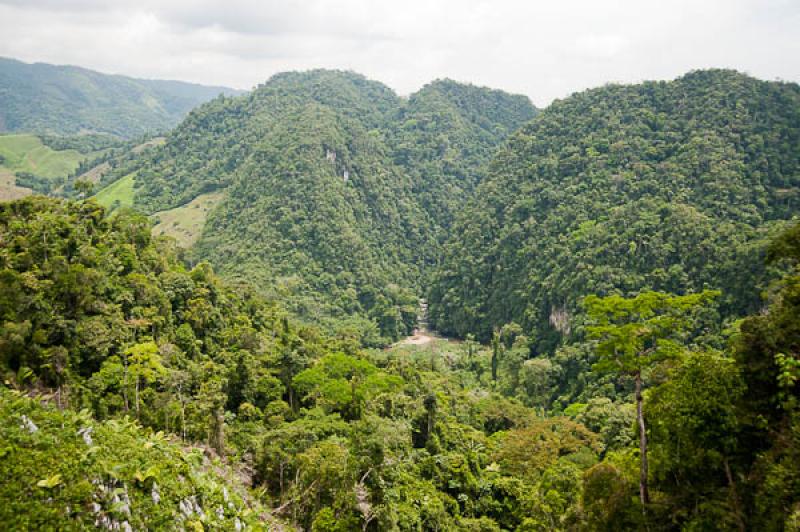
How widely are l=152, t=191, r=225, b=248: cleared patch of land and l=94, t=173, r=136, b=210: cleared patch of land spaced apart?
1329cm

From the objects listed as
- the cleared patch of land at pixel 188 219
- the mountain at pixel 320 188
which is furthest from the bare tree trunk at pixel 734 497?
the cleared patch of land at pixel 188 219

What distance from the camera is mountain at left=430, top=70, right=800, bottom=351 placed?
69.4 m

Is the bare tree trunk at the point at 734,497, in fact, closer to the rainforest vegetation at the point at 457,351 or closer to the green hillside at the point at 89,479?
the rainforest vegetation at the point at 457,351

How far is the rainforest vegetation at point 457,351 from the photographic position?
12648 millimetres

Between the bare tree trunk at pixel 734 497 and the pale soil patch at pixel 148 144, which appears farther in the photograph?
the pale soil patch at pixel 148 144

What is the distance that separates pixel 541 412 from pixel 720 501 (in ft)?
148

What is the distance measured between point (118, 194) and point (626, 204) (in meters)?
122

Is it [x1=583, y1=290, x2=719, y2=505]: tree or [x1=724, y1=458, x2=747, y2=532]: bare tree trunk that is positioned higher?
[x1=583, y1=290, x2=719, y2=505]: tree

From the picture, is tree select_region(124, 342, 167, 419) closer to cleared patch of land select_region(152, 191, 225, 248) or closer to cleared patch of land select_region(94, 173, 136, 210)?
cleared patch of land select_region(152, 191, 225, 248)

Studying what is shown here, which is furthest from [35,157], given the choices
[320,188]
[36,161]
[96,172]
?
[320,188]

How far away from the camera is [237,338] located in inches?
1449

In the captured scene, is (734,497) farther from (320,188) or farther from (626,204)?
(320,188)

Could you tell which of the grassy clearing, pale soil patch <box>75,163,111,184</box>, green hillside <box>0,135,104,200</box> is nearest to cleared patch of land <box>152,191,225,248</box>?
green hillside <box>0,135,104,200</box>

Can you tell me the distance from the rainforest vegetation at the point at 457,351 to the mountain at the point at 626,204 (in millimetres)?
502
